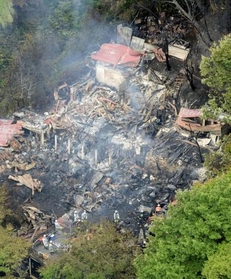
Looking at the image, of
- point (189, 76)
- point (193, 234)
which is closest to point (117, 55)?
point (189, 76)

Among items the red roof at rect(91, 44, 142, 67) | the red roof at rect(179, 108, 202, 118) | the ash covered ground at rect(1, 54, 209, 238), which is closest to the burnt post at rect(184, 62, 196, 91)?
the ash covered ground at rect(1, 54, 209, 238)

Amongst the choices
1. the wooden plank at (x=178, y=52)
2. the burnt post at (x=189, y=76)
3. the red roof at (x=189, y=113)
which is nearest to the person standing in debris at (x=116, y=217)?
the red roof at (x=189, y=113)

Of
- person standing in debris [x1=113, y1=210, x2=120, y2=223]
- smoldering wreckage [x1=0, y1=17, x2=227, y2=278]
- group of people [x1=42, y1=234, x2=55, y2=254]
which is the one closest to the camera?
group of people [x1=42, y1=234, x2=55, y2=254]

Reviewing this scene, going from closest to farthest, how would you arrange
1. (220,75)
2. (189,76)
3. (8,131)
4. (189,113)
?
(220,75)
(189,113)
(189,76)
(8,131)

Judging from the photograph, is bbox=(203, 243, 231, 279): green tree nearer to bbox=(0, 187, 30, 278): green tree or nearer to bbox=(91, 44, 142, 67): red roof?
bbox=(0, 187, 30, 278): green tree

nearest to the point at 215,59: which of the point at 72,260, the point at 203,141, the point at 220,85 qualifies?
the point at 220,85

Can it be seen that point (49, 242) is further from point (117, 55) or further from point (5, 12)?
point (5, 12)
